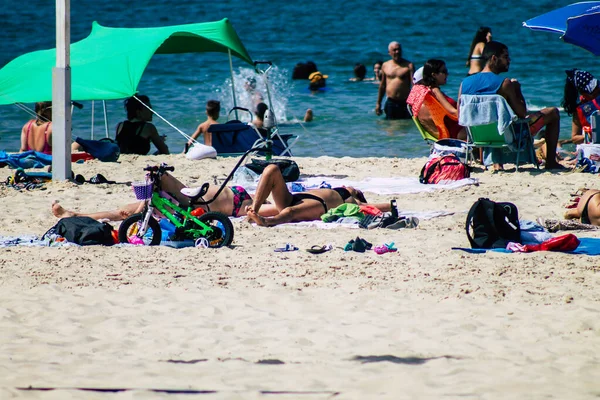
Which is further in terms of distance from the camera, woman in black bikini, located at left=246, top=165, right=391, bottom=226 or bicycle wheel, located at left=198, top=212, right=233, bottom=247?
woman in black bikini, located at left=246, top=165, right=391, bottom=226

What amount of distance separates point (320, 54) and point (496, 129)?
50.7 ft

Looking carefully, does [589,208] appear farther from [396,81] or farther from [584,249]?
[396,81]

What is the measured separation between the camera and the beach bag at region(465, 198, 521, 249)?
18.8ft

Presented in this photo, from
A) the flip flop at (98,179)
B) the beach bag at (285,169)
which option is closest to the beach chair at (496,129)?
the beach bag at (285,169)

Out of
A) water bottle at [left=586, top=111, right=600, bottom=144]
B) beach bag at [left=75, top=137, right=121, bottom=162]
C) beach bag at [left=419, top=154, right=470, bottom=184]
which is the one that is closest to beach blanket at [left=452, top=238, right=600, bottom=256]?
beach bag at [left=419, top=154, right=470, bottom=184]

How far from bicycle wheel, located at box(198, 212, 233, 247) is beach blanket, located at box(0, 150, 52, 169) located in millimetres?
4235

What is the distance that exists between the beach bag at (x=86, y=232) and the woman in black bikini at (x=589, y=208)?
133 inches

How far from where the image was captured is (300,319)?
446cm

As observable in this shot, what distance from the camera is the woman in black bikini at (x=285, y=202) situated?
6633 mm

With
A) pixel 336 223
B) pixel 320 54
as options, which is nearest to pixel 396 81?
pixel 336 223

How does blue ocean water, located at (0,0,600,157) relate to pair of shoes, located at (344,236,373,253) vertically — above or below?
above

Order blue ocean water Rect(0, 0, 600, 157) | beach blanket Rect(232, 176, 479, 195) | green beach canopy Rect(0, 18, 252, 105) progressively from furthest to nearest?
blue ocean water Rect(0, 0, 600, 157) → green beach canopy Rect(0, 18, 252, 105) → beach blanket Rect(232, 176, 479, 195)

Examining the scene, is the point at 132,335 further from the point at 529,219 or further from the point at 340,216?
the point at 529,219

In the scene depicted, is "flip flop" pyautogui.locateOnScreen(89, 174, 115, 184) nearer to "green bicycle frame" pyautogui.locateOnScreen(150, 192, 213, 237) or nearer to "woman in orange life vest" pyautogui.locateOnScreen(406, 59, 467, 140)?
"green bicycle frame" pyautogui.locateOnScreen(150, 192, 213, 237)
